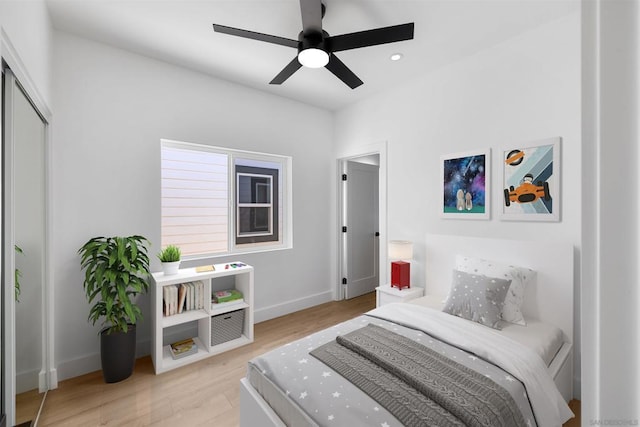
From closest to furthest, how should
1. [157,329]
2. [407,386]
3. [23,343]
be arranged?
1. [407,386]
2. [23,343]
3. [157,329]

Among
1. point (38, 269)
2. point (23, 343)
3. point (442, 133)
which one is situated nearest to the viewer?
point (23, 343)

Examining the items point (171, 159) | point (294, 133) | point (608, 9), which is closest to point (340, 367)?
point (608, 9)

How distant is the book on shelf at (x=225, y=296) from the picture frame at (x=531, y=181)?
260 centimetres

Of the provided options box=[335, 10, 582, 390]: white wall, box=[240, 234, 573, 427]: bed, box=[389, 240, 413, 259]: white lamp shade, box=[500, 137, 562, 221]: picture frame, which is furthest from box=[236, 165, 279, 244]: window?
box=[500, 137, 562, 221]: picture frame

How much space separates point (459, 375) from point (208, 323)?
2.17 metres

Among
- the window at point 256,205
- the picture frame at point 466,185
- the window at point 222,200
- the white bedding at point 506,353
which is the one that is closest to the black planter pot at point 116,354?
the window at point 222,200

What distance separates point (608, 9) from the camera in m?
0.27

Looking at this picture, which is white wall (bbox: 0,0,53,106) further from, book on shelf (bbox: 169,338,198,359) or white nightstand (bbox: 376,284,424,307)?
white nightstand (bbox: 376,284,424,307)

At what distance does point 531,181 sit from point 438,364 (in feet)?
5.67

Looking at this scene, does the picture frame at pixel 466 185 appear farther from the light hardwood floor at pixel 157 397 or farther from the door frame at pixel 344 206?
the light hardwood floor at pixel 157 397

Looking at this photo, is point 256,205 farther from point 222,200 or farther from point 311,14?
point 311,14

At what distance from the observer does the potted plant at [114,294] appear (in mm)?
2225

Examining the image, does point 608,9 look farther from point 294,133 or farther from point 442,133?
point 294,133

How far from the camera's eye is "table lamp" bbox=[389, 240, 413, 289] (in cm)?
300
